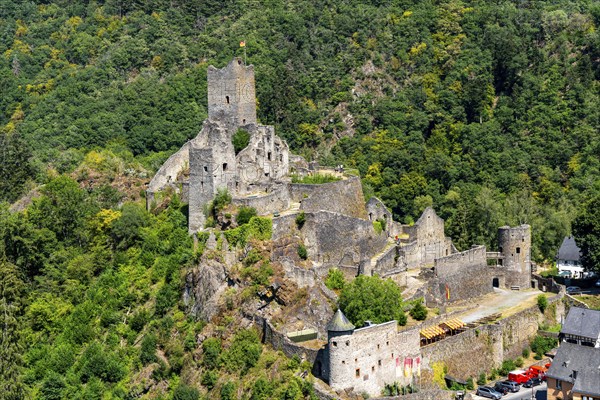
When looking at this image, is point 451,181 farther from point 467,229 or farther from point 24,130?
point 24,130

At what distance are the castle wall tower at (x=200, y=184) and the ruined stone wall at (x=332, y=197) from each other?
17.9 feet

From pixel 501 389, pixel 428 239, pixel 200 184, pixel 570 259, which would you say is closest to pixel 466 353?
pixel 501 389

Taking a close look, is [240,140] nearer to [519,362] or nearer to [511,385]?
[519,362]

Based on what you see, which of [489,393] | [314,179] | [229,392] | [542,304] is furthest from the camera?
[314,179]

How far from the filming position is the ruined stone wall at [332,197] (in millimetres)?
69062

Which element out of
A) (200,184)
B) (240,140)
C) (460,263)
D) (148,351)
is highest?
(240,140)

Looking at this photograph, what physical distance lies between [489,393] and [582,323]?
815cm

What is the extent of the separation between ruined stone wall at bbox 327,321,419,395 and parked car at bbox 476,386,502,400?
5517 millimetres

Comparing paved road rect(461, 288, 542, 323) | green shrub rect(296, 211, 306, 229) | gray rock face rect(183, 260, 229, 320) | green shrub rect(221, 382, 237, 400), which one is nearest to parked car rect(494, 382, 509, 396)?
paved road rect(461, 288, 542, 323)

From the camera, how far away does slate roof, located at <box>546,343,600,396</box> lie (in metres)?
57.9

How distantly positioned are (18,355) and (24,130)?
4565cm

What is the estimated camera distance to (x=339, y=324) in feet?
180

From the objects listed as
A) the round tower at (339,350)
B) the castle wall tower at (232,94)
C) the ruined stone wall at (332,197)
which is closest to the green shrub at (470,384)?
the round tower at (339,350)

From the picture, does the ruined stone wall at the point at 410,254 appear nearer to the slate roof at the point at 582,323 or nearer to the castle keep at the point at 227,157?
the castle keep at the point at 227,157
